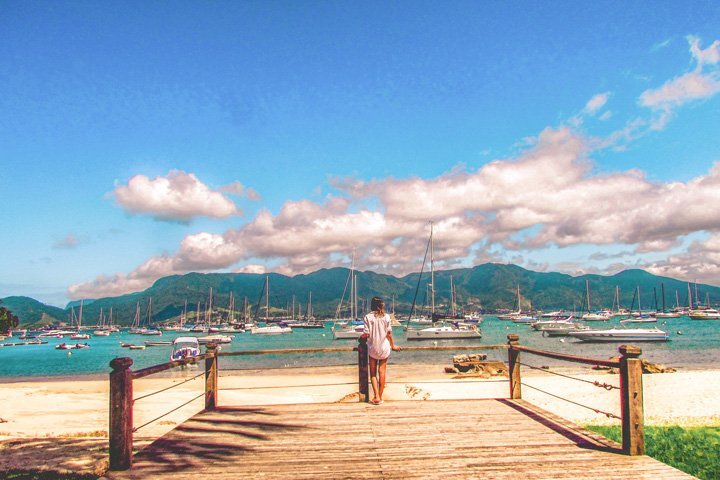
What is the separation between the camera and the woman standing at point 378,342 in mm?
9281

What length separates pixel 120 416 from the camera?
5.93 meters

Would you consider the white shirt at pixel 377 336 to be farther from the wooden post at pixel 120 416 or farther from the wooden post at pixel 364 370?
the wooden post at pixel 120 416

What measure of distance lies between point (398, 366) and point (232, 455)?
33.6 metres

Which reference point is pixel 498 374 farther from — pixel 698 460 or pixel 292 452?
pixel 292 452

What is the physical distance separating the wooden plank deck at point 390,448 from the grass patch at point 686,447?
2.27 metres

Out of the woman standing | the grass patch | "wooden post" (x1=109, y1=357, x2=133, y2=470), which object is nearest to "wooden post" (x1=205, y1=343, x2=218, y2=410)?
the woman standing

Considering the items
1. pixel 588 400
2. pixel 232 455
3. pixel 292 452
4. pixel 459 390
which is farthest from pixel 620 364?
pixel 459 390

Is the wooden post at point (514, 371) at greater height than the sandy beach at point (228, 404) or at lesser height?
greater

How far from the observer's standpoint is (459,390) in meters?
23.5

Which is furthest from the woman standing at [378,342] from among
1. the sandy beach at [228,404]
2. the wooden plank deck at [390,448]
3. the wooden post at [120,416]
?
the wooden post at [120,416]

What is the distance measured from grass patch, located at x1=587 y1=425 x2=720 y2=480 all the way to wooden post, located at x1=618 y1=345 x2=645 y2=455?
8.11 feet

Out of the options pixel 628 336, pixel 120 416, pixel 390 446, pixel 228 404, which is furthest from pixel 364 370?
pixel 628 336

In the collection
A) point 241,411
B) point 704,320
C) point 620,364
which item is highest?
point 620,364

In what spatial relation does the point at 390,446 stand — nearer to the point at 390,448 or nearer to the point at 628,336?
the point at 390,448
